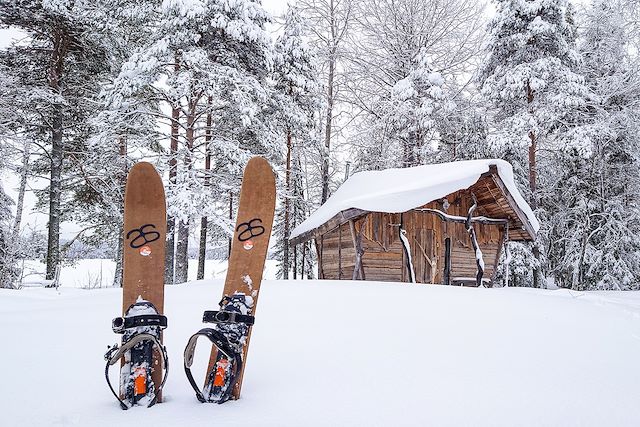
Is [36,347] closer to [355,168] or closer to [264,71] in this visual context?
[264,71]

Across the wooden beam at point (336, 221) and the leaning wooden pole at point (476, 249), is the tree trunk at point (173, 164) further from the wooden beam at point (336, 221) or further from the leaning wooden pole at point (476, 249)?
the leaning wooden pole at point (476, 249)

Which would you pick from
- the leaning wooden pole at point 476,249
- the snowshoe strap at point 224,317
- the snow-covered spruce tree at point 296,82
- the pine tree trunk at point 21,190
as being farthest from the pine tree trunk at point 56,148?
the snowshoe strap at point 224,317

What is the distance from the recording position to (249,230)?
114 inches

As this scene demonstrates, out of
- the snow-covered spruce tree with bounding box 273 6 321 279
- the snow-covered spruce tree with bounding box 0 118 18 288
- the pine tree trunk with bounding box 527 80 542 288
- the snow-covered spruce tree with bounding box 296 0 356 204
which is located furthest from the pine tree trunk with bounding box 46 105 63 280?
the pine tree trunk with bounding box 527 80 542 288

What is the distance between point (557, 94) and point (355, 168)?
390 inches

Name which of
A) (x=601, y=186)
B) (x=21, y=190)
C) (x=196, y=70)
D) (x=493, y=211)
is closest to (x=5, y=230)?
(x=21, y=190)

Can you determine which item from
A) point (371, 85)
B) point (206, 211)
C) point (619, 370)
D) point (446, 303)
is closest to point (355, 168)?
point (371, 85)

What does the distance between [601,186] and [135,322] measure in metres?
21.4

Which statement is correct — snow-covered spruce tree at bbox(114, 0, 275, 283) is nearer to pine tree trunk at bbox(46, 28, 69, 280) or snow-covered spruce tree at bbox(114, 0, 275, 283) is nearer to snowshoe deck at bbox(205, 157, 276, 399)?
pine tree trunk at bbox(46, 28, 69, 280)

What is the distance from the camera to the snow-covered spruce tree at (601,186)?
17625 mm

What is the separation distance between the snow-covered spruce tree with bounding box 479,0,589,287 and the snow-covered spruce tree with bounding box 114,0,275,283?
960 centimetres

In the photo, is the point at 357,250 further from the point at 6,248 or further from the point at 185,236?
the point at 6,248

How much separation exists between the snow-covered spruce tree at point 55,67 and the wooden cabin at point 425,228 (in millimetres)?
8689

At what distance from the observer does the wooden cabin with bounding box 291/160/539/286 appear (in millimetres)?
11805
